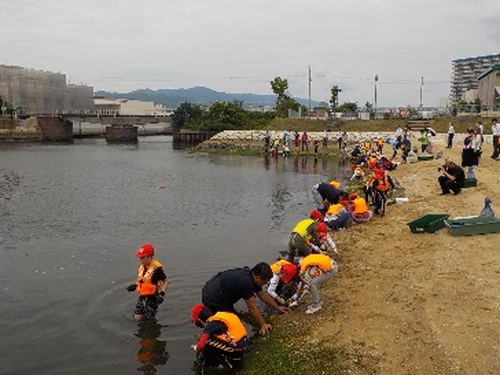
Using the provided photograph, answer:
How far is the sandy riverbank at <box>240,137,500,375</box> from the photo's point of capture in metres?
8.03

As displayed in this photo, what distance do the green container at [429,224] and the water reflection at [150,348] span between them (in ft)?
29.1

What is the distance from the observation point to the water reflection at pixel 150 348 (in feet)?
30.6

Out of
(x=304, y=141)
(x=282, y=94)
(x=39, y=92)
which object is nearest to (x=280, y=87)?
(x=282, y=94)

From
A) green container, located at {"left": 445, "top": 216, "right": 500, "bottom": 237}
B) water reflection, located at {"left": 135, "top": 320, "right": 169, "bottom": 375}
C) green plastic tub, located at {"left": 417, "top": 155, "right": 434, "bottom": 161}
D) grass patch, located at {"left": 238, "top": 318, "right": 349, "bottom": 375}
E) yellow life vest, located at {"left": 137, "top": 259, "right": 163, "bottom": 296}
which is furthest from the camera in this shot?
green plastic tub, located at {"left": 417, "top": 155, "right": 434, "bottom": 161}

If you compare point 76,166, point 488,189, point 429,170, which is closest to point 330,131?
point 76,166

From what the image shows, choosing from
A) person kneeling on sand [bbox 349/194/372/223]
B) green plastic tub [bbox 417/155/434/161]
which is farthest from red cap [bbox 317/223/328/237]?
green plastic tub [bbox 417/155/434/161]

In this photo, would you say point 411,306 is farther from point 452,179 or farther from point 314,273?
point 452,179

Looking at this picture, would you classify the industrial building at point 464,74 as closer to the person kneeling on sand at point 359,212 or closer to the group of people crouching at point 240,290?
the person kneeling on sand at point 359,212

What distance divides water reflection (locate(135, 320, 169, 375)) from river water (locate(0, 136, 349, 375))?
2 cm

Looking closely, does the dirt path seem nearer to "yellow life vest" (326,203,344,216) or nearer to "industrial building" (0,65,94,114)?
"yellow life vest" (326,203,344,216)

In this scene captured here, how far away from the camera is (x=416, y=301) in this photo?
10.2m

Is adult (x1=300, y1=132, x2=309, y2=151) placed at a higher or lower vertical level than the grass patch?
higher

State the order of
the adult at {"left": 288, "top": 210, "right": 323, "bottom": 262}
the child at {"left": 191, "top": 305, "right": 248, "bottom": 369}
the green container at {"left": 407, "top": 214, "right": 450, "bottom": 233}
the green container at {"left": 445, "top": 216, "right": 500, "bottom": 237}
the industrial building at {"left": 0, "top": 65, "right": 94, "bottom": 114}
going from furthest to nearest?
the industrial building at {"left": 0, "top": 65, "right": 94, "bottom": 114} → the green container at {"left": 407, "top": 214, "right": 450, "bottom": 233} → the green container at {"left": 445, "top": 216, "right": 500, "bottom": 237} → the adult at {"left": 288, "top": 210, "right": 323, "bottom": 262} → the child at {"left": 191, "top": 305, "right": 248, "bottom": 369}

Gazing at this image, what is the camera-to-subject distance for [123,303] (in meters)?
12.2
